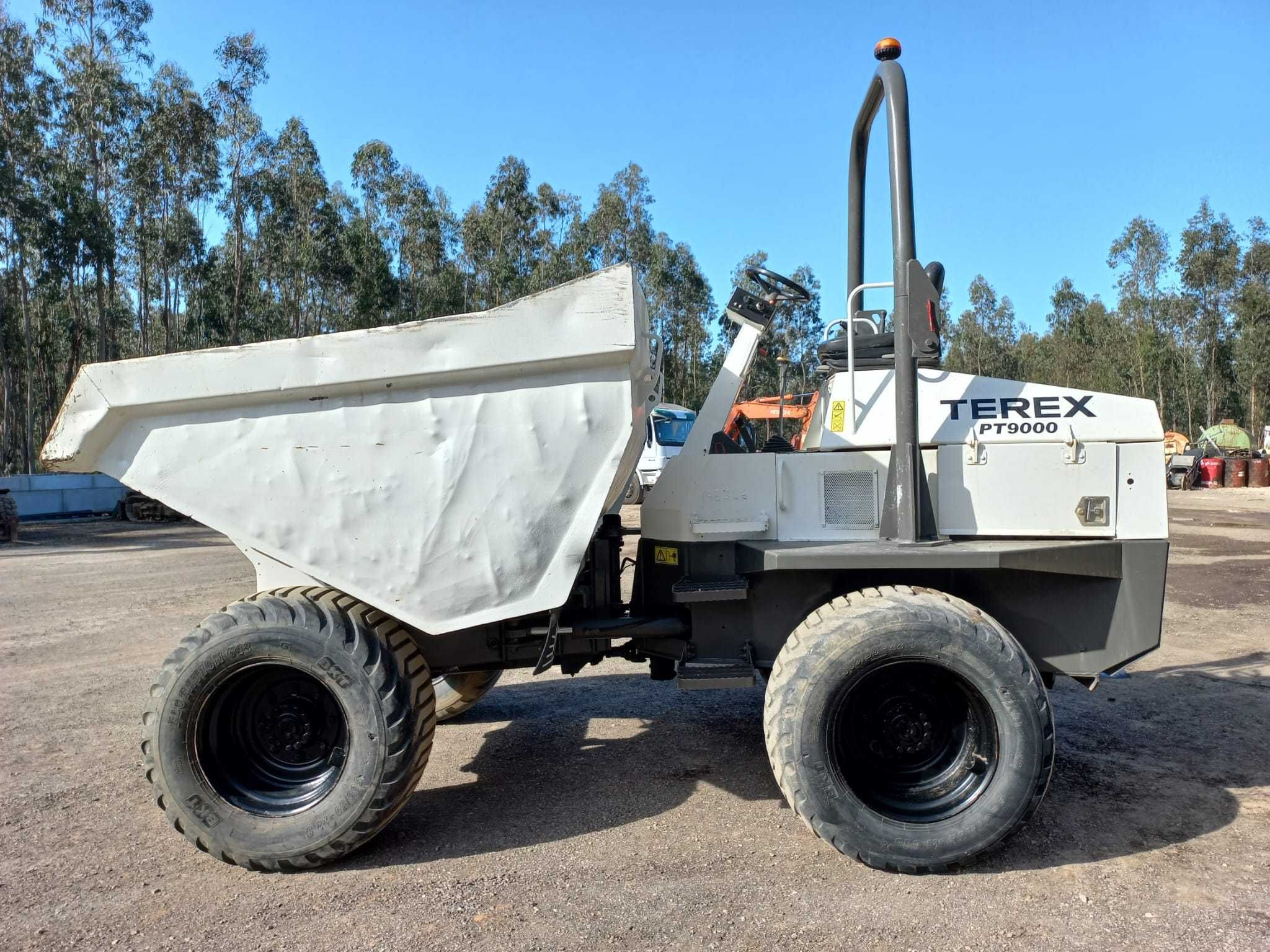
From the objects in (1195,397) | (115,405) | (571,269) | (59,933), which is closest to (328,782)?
(59,933)

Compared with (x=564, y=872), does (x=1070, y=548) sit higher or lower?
higher

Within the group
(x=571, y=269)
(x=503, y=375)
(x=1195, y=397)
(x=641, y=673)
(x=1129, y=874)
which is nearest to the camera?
(x=1129, y=874)

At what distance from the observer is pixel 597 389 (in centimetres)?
358

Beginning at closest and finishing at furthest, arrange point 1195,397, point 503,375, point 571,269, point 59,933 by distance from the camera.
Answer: point 59,933 < point 503,375 < point 571,269 < point 1195,397

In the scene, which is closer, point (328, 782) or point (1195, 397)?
point (328, 782)

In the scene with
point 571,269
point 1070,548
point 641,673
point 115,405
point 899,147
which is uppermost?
point 571,269

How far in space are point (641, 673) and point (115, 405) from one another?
168 inches

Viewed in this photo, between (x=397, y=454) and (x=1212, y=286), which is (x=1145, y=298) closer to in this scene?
(x=1212, y=286)

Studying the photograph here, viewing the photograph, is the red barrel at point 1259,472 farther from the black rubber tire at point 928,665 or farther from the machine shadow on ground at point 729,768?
the black rubber tire at point 928,665

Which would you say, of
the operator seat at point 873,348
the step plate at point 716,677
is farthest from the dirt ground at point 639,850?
the operator seat at point 873,348

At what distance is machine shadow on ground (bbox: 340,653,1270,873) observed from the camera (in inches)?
148

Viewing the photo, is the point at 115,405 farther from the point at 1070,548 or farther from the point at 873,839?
the point at 1070,548

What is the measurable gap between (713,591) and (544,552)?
0.84 meters

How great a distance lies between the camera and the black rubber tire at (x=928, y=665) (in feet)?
11.2
